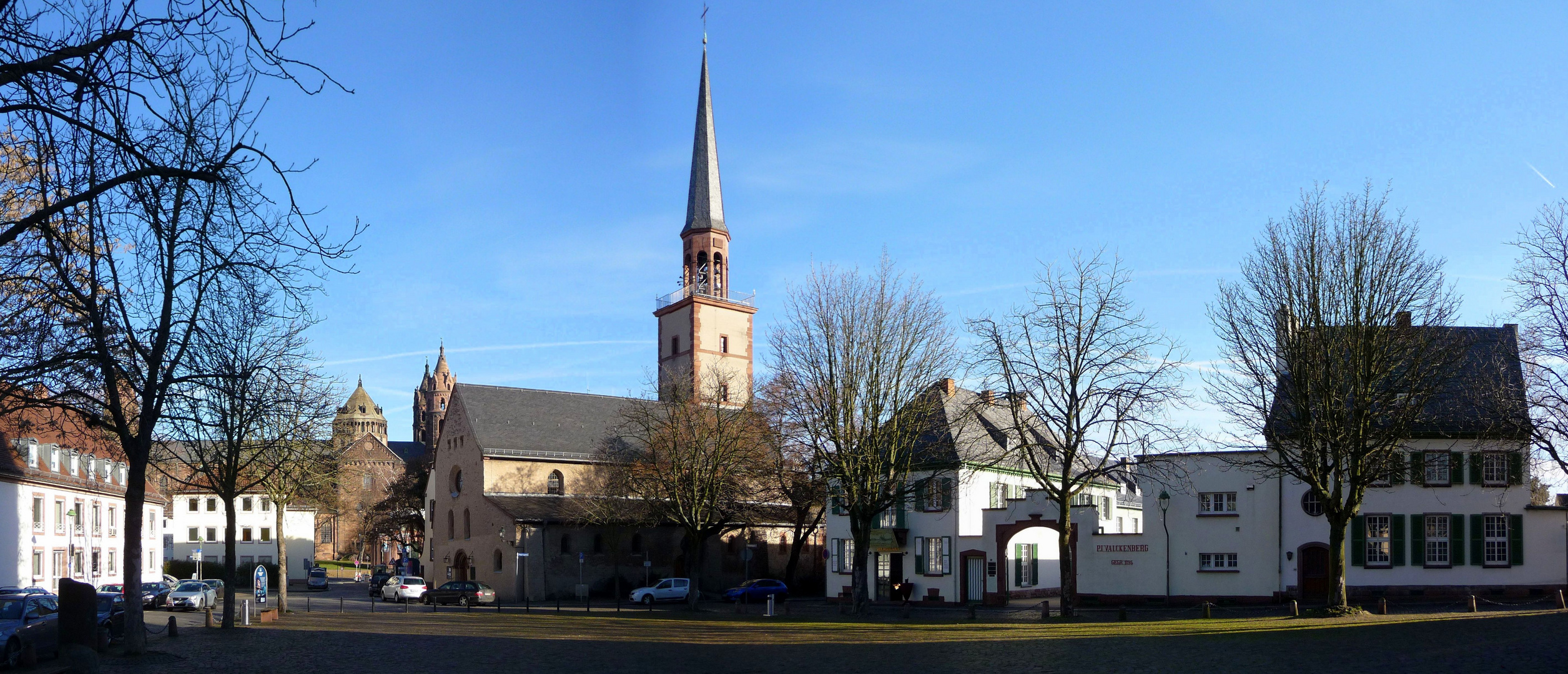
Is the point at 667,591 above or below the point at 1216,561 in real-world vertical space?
below

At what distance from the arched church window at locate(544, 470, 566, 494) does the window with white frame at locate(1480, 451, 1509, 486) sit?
4693cm

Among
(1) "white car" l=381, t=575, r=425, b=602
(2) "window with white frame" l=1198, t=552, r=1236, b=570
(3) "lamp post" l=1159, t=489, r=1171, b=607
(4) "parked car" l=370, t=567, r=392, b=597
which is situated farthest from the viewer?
(4) "parked car" l=370, t=567, r=392, b=597

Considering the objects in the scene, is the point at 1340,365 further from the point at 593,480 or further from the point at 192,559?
the point at 192,559

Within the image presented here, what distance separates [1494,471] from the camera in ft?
131

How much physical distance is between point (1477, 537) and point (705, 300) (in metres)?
48.6

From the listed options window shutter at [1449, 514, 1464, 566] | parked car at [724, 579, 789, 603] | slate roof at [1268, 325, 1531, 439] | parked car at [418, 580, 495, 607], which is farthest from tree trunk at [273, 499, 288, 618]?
window shutter at [1449, 514, 1464, 566]

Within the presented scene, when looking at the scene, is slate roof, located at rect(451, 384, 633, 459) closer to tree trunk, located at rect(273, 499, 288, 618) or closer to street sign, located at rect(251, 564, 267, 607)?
tree trunk, located at rect(273, 499, 288, 618)

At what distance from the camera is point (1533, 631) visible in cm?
2481

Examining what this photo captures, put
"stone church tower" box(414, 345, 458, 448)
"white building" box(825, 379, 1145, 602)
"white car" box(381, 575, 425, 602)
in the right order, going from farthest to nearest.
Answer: "stone church tower" box(414, 345, 458, 448), "white car" box(381, 575, 425, 602), "white building" box(825, 379, 1145, 602)

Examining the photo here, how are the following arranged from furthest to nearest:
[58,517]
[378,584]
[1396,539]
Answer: [378,584], [58,517], [1396,539]

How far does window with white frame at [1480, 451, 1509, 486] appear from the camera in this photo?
130 ft

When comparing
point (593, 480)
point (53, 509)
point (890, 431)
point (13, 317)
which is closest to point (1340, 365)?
point (890, 431)

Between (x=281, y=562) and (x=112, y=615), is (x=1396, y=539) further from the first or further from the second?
(x=281, y=562)

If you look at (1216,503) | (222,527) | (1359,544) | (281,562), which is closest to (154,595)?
(281,562)
